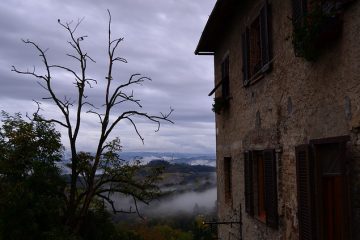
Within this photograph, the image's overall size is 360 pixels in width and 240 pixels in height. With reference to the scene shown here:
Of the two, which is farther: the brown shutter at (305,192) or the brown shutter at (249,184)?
the brown shutter at (249,184)

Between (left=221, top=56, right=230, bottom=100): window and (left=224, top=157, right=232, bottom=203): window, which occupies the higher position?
(left=221, top=56, right=230, bottom=100): window

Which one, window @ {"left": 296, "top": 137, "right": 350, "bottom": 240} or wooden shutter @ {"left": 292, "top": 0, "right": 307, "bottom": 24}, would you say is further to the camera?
wooden shutter @ {"left": 292, "top": 0, "right": 307, "bottom": 24}

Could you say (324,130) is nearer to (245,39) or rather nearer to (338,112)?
(338,112)

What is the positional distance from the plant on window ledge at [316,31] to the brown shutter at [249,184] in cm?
346

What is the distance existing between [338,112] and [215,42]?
7.56 meters

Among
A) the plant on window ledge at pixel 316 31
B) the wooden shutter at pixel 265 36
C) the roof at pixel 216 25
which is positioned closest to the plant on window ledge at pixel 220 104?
the roof at pixel 216 25

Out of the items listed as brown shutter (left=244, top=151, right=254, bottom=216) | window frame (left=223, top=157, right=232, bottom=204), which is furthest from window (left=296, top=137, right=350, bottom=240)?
window frame (left=223, top=157, right=232, bottom=204)

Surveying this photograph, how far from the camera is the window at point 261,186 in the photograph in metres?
6.64

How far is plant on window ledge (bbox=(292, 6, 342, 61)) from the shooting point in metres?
4.35

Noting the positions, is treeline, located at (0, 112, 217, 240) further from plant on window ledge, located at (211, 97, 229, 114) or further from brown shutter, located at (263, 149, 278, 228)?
brown shutter, located at (263, 149, 278, 228)

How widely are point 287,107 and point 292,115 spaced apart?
24 centimetres

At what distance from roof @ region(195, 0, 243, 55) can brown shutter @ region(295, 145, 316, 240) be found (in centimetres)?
415

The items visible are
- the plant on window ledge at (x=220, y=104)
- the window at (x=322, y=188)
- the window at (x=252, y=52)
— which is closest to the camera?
the window at (x=322, y=188)

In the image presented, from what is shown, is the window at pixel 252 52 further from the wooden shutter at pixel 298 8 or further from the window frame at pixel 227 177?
the window frame at pixel 227 177
